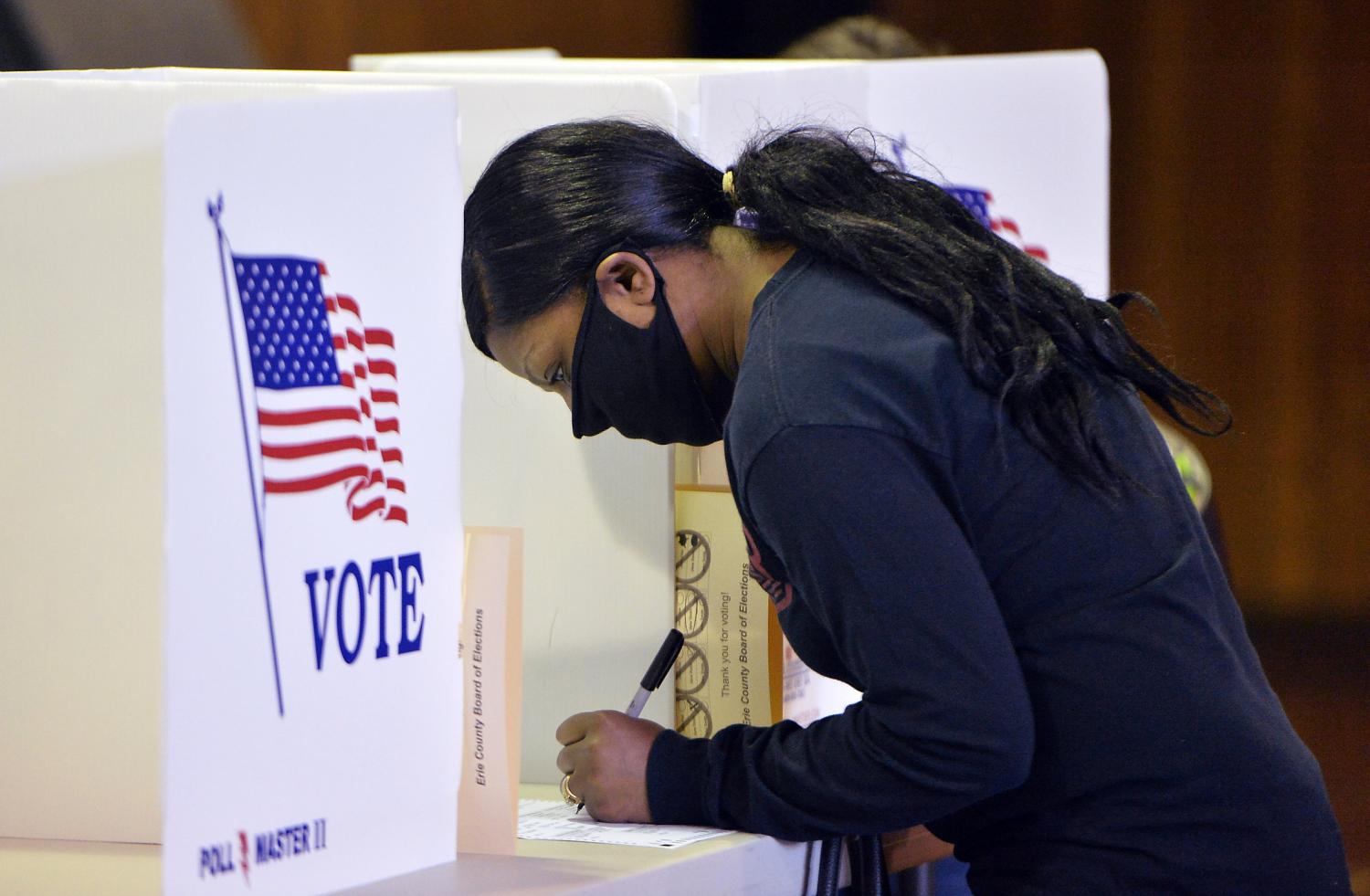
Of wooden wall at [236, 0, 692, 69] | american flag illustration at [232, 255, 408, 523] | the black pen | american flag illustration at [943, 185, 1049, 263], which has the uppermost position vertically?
wooden wall at [236, 0, 692, 69]

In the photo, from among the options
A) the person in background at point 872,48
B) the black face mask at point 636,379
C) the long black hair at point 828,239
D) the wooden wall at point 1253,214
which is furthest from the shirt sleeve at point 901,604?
the wooden wall at point 1253,214

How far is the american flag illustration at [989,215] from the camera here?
1.64 m

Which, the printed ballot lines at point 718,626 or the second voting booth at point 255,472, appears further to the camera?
the printed ballot lines at point 718,626

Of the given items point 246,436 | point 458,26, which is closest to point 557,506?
point 246,436

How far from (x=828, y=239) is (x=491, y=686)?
389 millimetres

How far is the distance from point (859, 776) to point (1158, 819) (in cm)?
19

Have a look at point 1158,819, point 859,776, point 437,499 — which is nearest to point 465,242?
point 437,499

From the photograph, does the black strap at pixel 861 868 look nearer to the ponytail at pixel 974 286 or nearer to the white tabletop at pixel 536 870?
the white tabletop at pixel 536 870

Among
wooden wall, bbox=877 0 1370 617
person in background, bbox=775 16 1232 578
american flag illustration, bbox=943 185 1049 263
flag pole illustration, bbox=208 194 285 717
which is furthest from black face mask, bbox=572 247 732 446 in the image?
wooden wall, bbox=877 0 1370 617

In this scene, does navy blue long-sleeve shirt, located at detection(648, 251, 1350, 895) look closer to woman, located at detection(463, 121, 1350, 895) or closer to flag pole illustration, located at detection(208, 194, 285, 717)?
woman, located at detection(463, 121, 1350, 895)

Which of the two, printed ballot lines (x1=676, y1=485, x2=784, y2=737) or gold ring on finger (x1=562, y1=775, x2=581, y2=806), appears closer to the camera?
gold ring on finger (x1=562, y1=775, x2=581, y2=806)

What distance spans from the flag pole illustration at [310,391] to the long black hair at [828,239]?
191 mm

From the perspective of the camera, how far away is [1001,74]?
5.58 feet

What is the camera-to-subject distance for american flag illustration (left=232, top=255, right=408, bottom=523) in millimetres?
936
